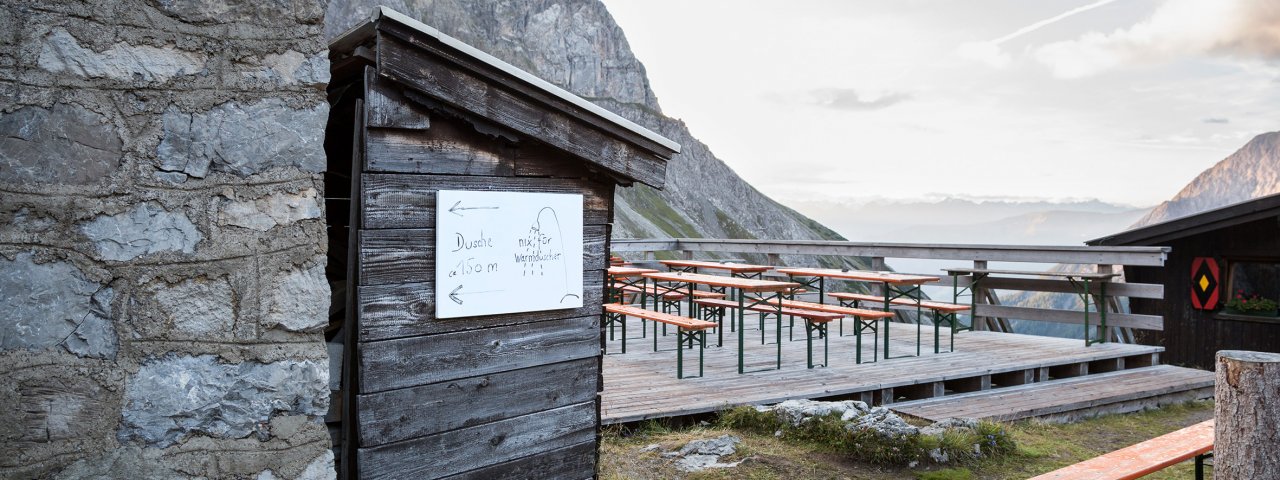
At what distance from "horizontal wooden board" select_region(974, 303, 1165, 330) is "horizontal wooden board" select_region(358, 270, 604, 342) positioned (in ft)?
25.7

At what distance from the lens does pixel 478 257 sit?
3258mm

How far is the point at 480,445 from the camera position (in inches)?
132

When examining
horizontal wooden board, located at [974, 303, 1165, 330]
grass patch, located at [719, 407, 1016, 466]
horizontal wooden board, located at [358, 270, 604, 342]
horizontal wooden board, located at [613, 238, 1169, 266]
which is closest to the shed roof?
horizontal wooden board, located at [613, 238, 1169, 266]

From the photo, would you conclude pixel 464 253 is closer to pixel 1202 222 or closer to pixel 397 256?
pixel 397 256

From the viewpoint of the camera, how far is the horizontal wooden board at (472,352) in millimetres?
3078

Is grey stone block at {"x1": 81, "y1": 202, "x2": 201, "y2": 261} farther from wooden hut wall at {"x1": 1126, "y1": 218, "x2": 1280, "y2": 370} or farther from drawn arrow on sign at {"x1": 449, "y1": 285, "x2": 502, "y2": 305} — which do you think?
wooden hut wall at {"x1": 1126, "y1": 218, "x2": 1280, "y2": 370}

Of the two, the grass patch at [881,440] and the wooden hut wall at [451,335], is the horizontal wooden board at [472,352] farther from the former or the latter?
the grass patch at [881,440]

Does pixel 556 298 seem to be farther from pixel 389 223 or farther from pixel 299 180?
pixel 299 180

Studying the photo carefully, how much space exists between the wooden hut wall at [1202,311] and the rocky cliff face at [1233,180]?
92247mm

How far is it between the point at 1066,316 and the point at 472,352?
26.9 feet

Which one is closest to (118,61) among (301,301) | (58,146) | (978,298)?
(58,146)

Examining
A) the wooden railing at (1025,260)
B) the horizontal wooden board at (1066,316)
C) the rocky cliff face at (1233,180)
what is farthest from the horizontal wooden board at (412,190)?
the rocky cliff face at (1233,180)

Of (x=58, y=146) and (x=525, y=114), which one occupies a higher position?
(x=525, y=114)

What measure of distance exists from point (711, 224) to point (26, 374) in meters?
106
